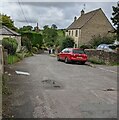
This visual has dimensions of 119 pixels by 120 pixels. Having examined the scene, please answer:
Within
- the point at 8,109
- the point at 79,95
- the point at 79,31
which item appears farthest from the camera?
the point at 79,31

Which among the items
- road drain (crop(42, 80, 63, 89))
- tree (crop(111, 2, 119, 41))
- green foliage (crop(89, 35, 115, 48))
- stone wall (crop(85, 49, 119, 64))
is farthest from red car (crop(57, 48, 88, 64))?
green foliage (crop(89, 35, 115, 48))

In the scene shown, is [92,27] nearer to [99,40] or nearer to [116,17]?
[99,40]

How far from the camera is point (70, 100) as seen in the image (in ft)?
28.4

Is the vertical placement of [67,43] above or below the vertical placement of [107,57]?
above

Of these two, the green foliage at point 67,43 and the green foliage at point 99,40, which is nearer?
the green foliage at point 99,40

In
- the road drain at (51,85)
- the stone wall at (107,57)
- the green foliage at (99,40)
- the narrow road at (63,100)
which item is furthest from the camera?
the green foliage at (99,40)

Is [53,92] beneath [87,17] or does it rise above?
beneath

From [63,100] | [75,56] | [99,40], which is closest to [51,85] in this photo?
[63,100]

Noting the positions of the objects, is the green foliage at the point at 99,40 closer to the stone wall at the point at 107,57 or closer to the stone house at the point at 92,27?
the stone house at the point at 92,27

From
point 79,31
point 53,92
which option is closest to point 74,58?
point 53,92

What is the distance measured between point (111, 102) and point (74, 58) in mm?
16476

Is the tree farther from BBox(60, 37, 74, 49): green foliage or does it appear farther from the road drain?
BBox(60, 37, 74, 49): green foliage

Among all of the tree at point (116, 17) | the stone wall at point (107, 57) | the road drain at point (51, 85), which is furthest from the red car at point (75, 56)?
the road drain at point (51, 85)

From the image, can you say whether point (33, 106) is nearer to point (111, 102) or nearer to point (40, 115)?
point (40, 115)
